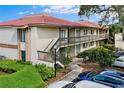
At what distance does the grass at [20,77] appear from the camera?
9.20 m

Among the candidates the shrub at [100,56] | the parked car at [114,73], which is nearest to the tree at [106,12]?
the shrub at [100,56]

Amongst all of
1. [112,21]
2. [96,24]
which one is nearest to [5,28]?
[96,24]

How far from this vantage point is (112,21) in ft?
40.7

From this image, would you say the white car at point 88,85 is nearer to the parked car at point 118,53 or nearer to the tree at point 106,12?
the parked car at point 118,53

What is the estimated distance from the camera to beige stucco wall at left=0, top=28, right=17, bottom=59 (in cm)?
1027

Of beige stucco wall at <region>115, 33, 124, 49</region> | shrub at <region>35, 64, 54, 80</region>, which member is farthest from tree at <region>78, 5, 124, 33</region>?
shrub at <region>35, 64, 54, 80</region>

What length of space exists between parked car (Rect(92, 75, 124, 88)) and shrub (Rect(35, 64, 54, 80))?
1.94 meters

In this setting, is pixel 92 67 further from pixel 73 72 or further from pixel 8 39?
pixel 8 39

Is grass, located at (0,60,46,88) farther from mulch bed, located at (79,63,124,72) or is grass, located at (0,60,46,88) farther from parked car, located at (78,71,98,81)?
mulch bed, located at (79,63,124,72)

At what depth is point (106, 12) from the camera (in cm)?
1217

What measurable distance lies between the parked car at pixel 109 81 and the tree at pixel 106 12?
299cm

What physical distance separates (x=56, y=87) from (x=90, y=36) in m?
4.45

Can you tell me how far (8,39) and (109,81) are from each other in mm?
4574
